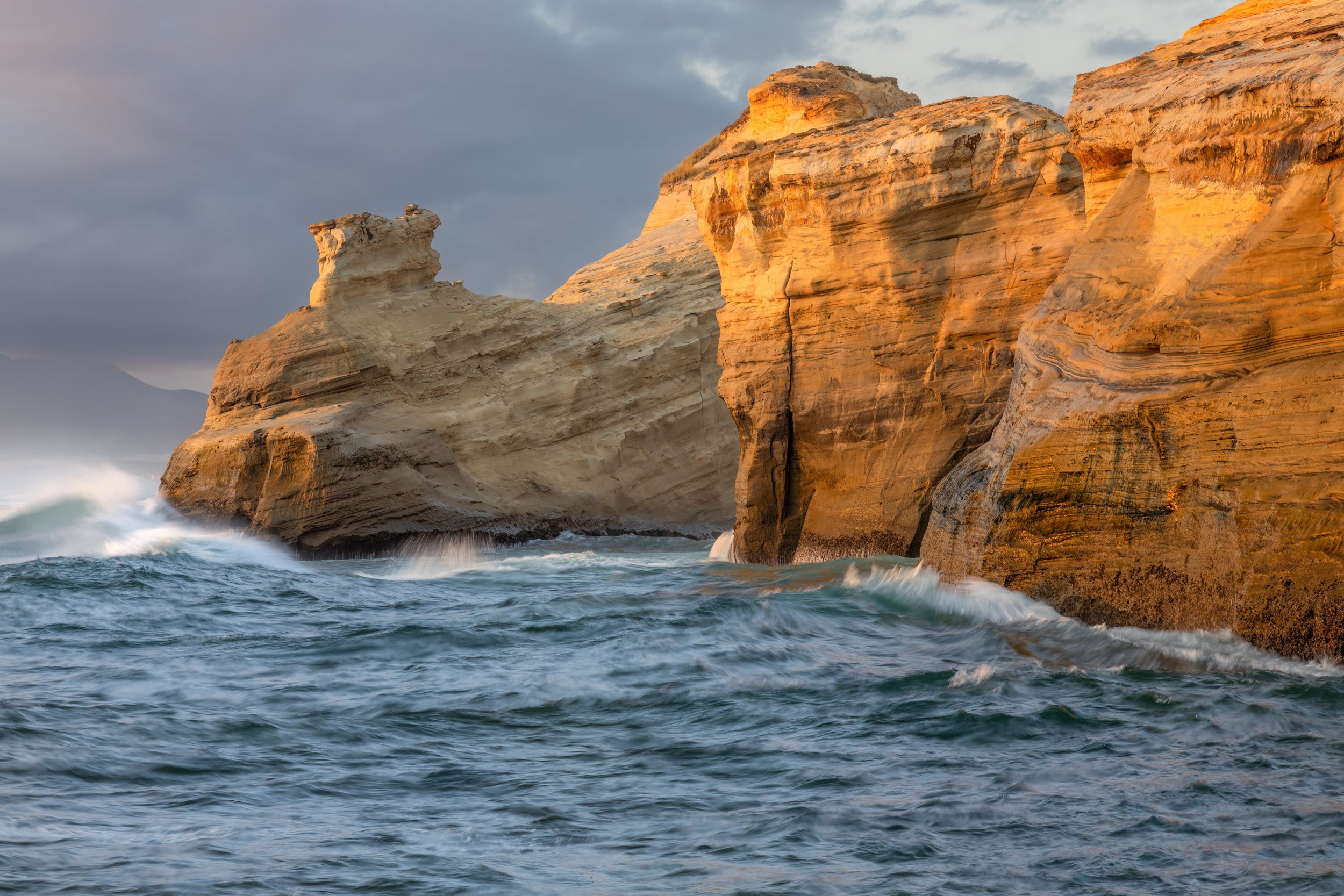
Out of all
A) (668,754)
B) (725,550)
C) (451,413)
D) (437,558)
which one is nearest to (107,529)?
(437,558)

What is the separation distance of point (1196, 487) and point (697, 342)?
17.0 m

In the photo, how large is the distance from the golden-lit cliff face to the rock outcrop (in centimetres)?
682

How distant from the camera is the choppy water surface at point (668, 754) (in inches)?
187

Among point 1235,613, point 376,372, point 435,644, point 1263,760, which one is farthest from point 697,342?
point 1263,760

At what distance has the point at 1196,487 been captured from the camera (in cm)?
861

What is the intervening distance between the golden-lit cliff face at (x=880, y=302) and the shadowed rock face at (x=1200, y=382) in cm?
419

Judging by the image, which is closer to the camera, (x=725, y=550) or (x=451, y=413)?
(x=725, y=550)

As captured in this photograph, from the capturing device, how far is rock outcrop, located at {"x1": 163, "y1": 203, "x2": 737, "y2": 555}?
21.9 metres

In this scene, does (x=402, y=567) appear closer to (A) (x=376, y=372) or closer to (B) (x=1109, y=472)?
(A) (x=376, y=372)

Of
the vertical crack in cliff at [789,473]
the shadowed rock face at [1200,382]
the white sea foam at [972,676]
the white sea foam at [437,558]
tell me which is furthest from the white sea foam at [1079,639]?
the white sea foam at [437,558]

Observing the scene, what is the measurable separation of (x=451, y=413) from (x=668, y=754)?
59.3 feet

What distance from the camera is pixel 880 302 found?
52.7ft

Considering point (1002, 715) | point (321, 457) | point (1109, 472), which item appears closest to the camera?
point (1002, 715)

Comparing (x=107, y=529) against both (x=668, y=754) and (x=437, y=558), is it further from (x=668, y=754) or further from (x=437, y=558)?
(x=668, y=754)
